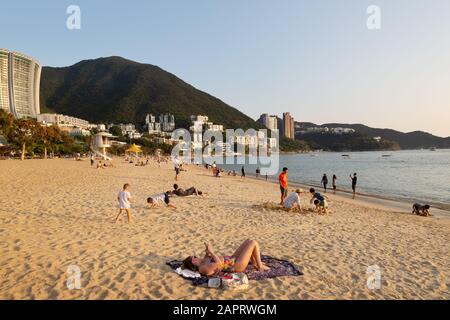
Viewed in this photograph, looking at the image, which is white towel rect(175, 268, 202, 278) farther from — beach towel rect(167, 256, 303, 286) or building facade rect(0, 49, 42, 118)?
building facade rect(0, 49, 42, 118)

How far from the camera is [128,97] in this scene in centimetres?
16612

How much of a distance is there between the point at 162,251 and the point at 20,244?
2.99 m

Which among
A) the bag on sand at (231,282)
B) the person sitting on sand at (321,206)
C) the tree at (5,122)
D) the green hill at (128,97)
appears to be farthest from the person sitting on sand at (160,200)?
the green hill at (128,97)

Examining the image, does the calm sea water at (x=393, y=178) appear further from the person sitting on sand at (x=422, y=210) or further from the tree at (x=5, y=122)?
the tree at (x=5, y=122)

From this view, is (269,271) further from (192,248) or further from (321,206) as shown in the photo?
(321,206)

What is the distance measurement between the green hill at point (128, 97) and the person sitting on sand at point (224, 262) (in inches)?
5861

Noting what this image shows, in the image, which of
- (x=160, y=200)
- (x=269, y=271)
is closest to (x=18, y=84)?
(x=160, y=200)

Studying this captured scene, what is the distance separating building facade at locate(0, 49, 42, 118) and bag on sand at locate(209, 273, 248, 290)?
122577mm

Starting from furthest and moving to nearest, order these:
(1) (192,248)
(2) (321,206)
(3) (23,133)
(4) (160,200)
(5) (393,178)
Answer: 1. (3) (23,133)
2. (5) (393,178)
3. (2) (321,206)
4. (4) (160,200)
5. (1) (192,248)

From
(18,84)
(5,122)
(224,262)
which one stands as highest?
(18,84)

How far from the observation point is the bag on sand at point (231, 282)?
4.73 m

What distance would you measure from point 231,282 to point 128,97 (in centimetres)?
17276

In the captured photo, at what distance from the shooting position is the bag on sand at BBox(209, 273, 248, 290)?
4734 mm

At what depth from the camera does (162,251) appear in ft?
21.4
